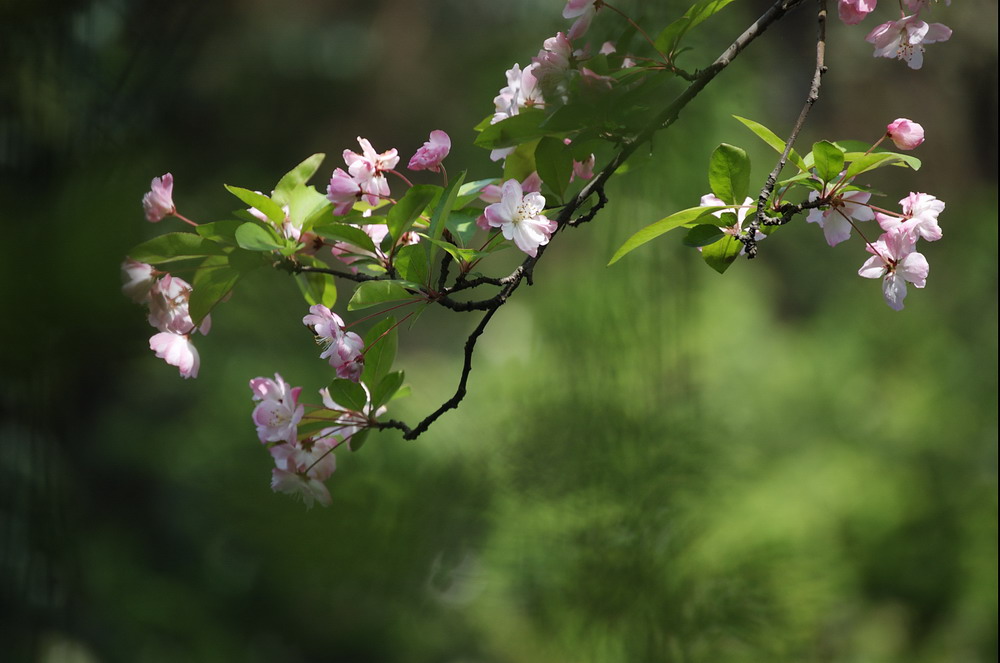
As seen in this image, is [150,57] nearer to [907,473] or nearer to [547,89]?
[547,89]

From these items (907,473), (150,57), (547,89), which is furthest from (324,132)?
(547,89)

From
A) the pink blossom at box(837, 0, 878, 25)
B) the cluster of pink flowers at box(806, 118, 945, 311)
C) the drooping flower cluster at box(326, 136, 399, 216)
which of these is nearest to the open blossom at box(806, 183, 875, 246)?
the cluster of pink flowers at box(806, 118, 945, 311)

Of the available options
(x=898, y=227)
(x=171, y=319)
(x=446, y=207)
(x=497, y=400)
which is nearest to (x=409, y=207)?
(x=446, y=207)

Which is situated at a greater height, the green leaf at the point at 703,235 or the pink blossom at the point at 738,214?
the pink blossom at the point at 738,214

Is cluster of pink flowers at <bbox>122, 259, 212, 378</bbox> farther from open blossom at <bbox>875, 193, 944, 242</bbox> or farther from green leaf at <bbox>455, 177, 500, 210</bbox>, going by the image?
open blossom at <bbox>875, 193, 944, 242</bbox>

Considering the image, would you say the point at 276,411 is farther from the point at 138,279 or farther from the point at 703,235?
the point at 703,235

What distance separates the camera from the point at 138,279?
33 centimetres

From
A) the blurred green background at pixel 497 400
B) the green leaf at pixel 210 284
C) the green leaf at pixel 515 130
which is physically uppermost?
the green leaf at pixel 515 130

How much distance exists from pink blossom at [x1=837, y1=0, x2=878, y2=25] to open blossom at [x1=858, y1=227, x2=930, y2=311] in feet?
0.41

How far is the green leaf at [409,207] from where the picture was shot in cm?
34

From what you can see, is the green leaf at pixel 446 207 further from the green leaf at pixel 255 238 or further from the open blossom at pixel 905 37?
the open blossom at pixel 905 37

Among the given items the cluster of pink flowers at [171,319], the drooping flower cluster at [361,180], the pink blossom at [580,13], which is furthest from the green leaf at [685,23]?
the cluster of pink flowers at [171,319]

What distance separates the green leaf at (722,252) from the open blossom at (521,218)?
0.08 meters

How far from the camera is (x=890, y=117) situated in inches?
105
